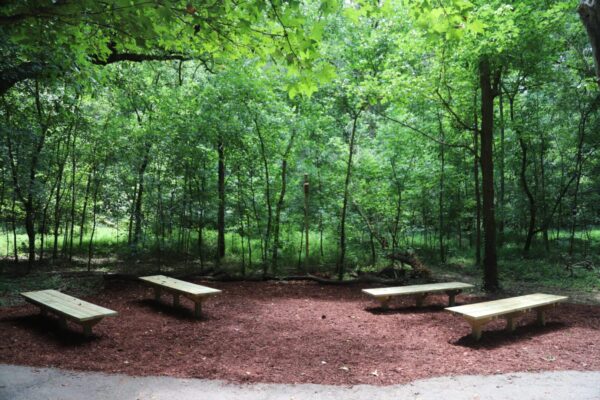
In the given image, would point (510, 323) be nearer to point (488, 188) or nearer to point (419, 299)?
point (419, 299)

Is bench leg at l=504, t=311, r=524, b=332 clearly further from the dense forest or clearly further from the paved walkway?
the dense forest

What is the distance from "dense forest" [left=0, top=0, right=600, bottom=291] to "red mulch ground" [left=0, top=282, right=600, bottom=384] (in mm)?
2432

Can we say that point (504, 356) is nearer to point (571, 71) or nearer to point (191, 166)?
point (191, 166)

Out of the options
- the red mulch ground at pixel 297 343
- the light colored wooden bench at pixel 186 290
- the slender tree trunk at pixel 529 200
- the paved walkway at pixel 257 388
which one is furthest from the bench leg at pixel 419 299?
the slender tree trunk at pixel 529 200

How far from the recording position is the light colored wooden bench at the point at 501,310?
182 inches

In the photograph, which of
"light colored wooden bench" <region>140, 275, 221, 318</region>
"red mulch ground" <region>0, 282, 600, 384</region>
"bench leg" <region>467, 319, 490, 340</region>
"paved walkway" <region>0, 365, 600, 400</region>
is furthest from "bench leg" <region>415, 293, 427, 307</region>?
"light colored wooden bench" <region>140, 275, 221, 318</region>

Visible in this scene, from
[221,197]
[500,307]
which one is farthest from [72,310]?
[500,307]

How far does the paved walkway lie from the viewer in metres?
3.21

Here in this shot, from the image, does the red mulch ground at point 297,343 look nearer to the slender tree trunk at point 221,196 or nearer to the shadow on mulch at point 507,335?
the shadow on mulch at point 507,335

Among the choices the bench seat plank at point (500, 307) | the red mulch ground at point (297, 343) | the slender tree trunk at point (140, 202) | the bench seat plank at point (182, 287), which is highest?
the slender tree trunk at point (140, 202)

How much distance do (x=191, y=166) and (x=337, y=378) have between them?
599 cm

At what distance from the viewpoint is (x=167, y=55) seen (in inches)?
342

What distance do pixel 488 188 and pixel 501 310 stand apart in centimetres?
344

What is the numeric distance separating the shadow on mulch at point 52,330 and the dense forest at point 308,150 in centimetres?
306
